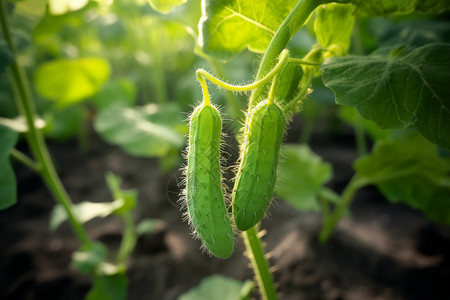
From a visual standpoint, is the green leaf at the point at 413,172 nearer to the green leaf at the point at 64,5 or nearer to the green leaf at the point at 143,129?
the green leaf at the point at 143,129

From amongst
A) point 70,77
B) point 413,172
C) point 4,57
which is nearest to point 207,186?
point 4,57

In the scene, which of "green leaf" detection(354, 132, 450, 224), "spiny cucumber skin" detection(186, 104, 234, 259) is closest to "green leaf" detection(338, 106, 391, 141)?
"green leaf" detection(354, 132, 450, 224)

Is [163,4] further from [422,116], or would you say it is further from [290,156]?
[290,156]

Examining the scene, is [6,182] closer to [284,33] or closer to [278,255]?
[284,33]

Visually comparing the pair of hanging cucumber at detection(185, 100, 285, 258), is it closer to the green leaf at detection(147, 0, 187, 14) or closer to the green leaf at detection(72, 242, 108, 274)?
the green leaf at detection(147, 0, 187, 14)

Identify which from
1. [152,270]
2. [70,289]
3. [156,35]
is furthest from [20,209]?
[156,35]

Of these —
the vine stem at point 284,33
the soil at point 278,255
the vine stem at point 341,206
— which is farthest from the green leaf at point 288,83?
the vine stem at point 341,206
